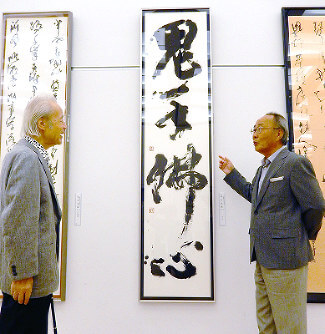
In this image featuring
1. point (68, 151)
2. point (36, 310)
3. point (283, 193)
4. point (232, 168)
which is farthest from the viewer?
point (68, 151)

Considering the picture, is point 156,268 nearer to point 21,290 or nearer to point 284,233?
point 284,233

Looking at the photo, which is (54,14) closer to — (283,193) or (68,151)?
(68,151)

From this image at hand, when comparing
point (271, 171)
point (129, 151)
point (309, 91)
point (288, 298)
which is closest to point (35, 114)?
point (129, 151)

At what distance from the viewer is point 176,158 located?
7.30 ft

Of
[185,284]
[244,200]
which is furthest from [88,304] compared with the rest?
[244,200]

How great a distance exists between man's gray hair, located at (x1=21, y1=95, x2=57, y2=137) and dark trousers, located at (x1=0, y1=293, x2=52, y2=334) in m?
0.65

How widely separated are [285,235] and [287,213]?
111 mm

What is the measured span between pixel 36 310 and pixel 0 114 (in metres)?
1.53

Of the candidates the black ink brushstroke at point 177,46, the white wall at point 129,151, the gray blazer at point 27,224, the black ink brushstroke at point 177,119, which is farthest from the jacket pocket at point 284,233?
the black ink brushstroke at point 177,46

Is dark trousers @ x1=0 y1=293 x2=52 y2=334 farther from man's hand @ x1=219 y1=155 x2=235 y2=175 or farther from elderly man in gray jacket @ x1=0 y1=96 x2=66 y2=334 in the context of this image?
man's hand @ x1=219 y1=155 x2=235 y2=175

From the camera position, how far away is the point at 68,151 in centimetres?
227

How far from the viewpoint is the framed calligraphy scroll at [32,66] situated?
2.29 meters

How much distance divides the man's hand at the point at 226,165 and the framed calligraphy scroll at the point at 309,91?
445 millimetres

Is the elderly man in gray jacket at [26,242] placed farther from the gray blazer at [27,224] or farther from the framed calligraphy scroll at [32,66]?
the framed calligraphy scroll at [32,66]
